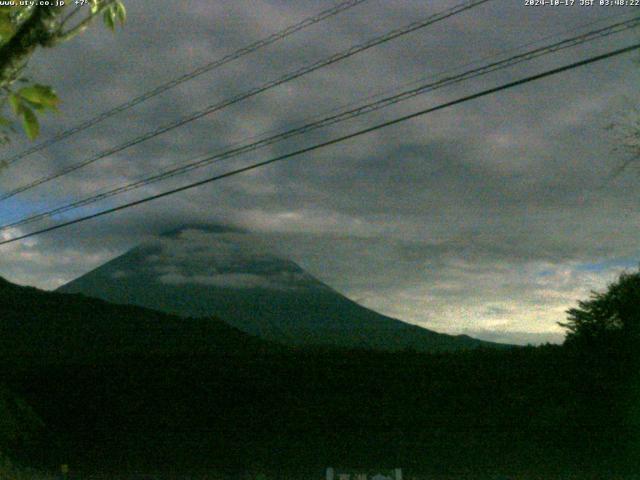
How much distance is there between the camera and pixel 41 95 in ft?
9.29

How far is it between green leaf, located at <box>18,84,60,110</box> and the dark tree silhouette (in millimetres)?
17127

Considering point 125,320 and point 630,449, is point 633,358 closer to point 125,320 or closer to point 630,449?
point 630,449

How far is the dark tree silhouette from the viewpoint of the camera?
18594mm

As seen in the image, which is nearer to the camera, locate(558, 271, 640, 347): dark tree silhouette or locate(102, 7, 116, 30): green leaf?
locate(102, 7, 116, 30): green leaf

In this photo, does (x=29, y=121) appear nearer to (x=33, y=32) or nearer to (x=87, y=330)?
(x=33, y=32)

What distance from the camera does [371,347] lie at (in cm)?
1716

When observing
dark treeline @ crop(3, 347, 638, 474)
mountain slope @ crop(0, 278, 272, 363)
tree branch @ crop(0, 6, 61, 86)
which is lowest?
dark treeline @ crop(3, 347, 638, 474)

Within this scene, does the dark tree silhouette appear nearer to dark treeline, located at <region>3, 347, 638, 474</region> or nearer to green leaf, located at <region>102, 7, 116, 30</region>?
dark treeline, located at <region>3, 347, 638, 474</region>

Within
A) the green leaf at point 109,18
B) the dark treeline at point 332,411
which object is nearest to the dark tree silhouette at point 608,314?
the dark treeline at point 332,411

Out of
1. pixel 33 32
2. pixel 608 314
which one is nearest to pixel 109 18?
pixel 33 32

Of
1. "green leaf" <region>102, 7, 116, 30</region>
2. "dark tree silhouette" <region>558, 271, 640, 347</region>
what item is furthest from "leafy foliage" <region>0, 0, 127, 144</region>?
"dark tree silhouette" <region>558, 271, 640, 347</region>

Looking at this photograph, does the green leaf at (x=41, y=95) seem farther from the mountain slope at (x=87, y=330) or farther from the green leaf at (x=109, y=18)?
the mountain slope at (x=87, y=330)

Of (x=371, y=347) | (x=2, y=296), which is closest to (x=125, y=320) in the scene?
(x=2, y=296)

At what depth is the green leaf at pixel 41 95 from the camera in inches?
111
